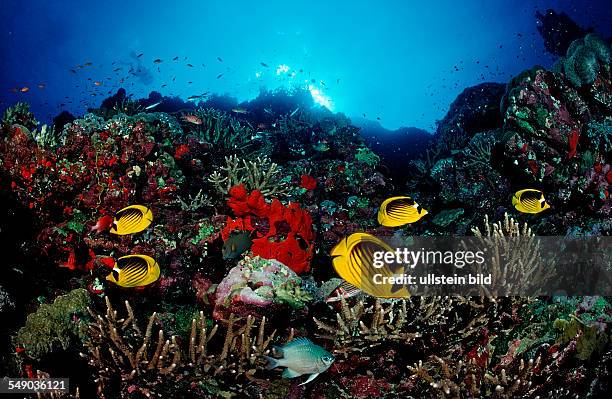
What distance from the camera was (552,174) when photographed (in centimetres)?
648

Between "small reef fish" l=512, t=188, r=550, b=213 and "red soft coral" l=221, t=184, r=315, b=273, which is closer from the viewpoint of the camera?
"small reef fish" l=512, t=188, r=550, b=213

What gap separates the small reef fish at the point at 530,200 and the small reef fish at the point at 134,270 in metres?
3.73

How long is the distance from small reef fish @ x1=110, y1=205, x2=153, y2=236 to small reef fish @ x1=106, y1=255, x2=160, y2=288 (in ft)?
1.51

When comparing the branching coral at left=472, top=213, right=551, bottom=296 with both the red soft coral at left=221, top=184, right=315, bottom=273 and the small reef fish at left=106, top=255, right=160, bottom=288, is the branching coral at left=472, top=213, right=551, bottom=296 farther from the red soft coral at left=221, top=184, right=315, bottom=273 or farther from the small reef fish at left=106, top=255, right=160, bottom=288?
the small reef fish at left=106, top=255, right=160, bottom=288

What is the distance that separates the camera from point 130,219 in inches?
140

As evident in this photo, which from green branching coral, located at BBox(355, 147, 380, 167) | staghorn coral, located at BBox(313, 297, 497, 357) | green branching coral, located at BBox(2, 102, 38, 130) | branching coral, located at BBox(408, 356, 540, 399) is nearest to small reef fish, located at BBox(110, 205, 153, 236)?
staghorn coral, located at BBox(313, 297, 497, 357)

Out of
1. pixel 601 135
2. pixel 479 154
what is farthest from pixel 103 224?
pixel 601 135

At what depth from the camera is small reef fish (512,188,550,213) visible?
3850 millimetres

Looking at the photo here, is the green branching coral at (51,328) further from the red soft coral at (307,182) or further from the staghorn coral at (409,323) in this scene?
the red soft coral at (307,182)

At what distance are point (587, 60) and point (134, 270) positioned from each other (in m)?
8.48

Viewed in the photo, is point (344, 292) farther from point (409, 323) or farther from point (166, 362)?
point (166, 362)

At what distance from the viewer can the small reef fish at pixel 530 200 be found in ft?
12.6

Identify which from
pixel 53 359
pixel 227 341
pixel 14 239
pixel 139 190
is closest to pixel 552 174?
pixel 227 341

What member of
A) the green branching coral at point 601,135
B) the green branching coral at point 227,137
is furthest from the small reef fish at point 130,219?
the green branching coral at point 601,135
